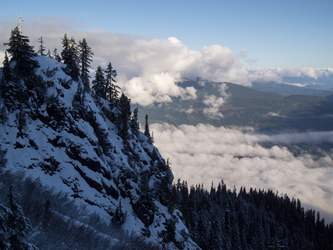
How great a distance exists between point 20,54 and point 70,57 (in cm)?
1655

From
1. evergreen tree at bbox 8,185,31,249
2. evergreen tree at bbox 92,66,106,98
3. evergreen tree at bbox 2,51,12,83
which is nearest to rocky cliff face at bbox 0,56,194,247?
evergreen tree at bbox 2,51,12,83

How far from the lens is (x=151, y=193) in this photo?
69.2 m

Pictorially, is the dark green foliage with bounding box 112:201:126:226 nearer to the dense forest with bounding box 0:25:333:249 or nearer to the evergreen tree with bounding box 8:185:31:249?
the dense forest with bounding box 0:25:333:249

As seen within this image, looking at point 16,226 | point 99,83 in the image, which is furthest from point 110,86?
point 16,226

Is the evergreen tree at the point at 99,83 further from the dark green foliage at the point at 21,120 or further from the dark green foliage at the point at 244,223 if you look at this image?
the dark green foliage at the point at 244,223

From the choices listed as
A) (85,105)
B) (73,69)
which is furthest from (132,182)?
(73,69)

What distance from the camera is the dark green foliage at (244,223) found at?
99.2 meters

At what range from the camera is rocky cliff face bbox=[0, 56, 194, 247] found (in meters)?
46.2

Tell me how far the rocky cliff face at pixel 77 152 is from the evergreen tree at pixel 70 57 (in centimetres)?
323

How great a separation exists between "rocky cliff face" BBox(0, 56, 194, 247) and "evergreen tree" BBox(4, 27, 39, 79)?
7.81ft

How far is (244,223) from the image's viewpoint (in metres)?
Result: 134

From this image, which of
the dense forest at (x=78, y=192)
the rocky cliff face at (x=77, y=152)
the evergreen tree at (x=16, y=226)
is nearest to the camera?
the evergreen tree at (x=16, y=226)

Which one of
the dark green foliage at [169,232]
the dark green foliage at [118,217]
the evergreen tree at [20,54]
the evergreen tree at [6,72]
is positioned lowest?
the dark green foliage at [169,232]

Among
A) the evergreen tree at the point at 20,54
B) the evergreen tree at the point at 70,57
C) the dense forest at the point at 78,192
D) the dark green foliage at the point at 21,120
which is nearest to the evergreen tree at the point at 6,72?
the dense forest at the point at 78,192
